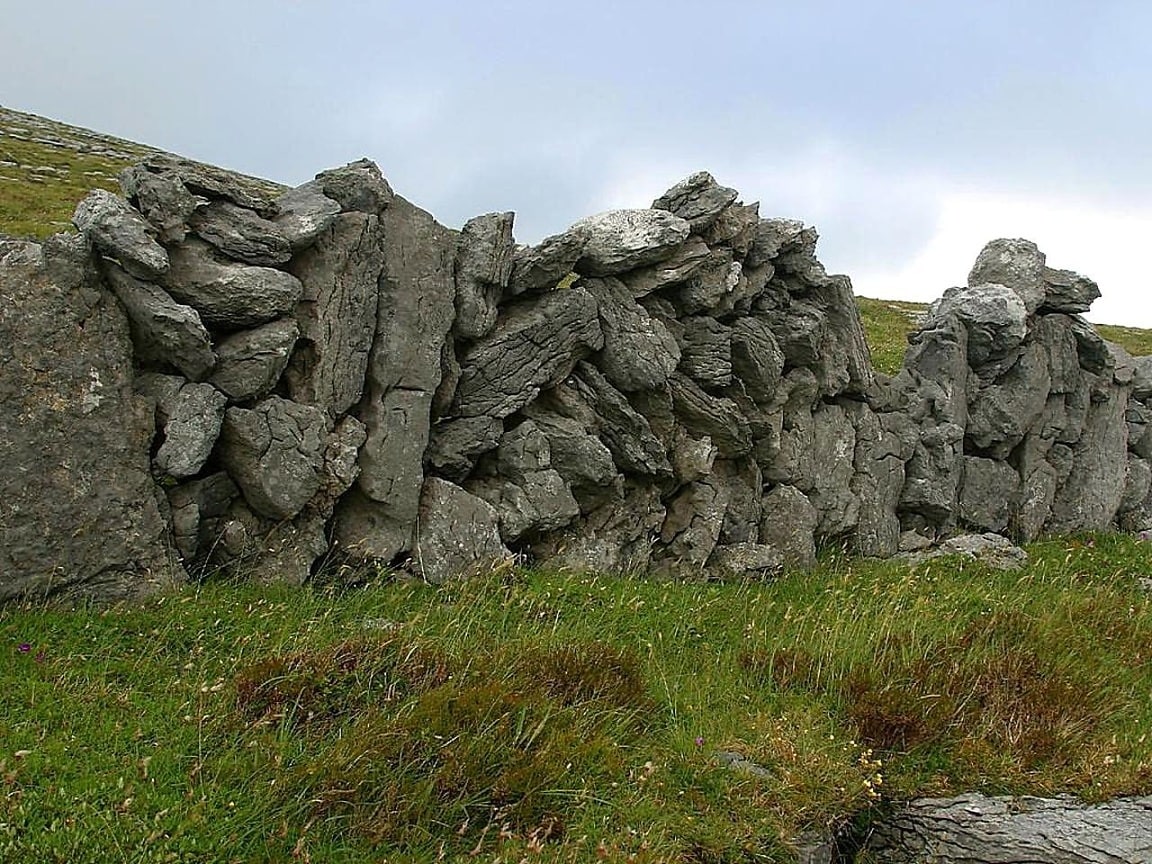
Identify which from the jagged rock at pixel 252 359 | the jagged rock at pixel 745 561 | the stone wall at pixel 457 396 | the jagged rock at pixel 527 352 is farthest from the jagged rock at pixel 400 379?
the jagged rock at pixel 745 561

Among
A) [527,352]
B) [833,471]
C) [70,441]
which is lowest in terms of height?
[70,441]

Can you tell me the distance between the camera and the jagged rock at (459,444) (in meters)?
13.7

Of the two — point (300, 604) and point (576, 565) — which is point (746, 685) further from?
point (300, 604)

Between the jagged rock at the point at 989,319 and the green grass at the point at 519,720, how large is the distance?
8.47 metres

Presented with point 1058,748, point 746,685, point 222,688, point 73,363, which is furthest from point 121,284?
point 1058,748

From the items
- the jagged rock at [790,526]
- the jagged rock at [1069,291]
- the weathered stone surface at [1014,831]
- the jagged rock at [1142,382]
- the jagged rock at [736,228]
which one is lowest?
the weathered stone surface at [1014,831]

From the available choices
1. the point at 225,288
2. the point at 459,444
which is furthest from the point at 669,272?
the point at 225,288

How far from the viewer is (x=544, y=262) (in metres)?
14.5

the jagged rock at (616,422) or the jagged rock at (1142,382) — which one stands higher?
the jagged rock at (1142,382)

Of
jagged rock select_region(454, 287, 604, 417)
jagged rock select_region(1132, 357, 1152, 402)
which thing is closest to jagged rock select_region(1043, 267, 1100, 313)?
jagged rock select_region(1132, 357, 1152, 402)

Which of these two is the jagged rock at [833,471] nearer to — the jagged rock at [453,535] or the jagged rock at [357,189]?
the jagged rock at [453,535]

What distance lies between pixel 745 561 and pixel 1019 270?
10520mm

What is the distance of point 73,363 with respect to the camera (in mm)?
10664

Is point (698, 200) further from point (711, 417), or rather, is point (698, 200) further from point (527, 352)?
point (527, 352)
